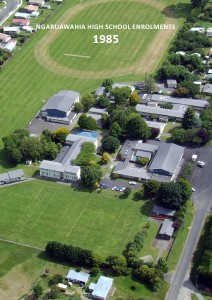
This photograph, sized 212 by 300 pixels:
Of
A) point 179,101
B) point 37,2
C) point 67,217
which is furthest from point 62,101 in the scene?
point 37,2

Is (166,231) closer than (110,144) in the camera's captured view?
Yes

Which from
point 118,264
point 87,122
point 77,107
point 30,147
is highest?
point 30,147

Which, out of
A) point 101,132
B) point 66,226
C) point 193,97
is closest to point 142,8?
point 193,97

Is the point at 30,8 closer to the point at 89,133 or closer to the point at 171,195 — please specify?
the point at 89,133

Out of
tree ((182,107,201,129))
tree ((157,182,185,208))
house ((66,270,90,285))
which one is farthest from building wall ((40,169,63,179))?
tree ((182,107,201,129))

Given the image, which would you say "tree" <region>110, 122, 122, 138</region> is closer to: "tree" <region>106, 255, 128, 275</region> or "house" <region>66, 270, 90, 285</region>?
"tree" <region>106, 255, 128, 275</region>
